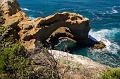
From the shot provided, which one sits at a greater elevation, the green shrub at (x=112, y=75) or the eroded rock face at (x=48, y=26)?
the green shrub at (x=112, y=75)

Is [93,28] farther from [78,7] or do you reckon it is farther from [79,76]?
[79,76]

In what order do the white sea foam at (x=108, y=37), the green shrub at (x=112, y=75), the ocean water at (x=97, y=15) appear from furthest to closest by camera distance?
the white sea foam at (x=108, y=37) → the ocean water at (x=97, y=15) → the green shrub at (x=112, y=75)

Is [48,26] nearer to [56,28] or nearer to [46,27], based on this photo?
[46,27]

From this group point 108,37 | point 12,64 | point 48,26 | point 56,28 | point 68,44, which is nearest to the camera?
point 12,64

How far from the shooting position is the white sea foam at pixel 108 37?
7394 centimetres

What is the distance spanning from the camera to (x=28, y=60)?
36.5m

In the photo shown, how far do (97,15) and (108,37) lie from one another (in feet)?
59.2

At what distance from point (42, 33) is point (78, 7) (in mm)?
37396

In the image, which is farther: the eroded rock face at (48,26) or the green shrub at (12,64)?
the eroded rock face at (48,26)

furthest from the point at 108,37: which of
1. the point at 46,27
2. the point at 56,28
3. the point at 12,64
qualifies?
the point at 12,64

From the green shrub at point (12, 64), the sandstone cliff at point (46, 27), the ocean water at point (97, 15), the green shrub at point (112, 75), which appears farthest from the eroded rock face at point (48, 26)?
the green shrub at point (112, 75)

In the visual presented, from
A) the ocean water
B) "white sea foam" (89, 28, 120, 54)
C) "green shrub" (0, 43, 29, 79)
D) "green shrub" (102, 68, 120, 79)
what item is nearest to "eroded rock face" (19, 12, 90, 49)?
the ocean water

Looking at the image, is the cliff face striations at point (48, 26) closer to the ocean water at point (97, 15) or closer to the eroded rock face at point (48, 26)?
the eroded rock face at point (48, 26)

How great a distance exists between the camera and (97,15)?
325 feet
